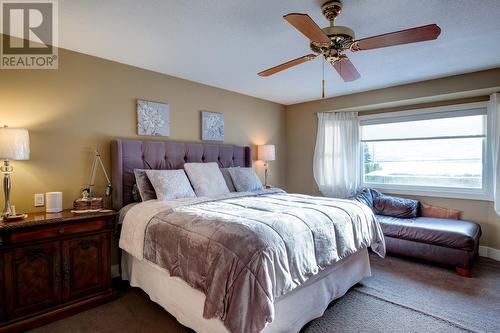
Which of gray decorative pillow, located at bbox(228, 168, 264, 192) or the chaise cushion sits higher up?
gray decorative pillow, located at bbox(228, 168, 264, 192)

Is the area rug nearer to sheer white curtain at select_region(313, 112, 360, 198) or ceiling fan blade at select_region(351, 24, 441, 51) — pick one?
sheer white curtain at select_region(313, 112, 360, 198)

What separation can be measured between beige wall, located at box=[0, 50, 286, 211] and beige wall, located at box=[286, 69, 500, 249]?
91.7 inches

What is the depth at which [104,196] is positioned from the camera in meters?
2.97

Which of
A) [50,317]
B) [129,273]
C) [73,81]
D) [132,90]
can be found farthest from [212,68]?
[50,317]

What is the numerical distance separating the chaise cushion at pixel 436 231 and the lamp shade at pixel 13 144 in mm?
4029

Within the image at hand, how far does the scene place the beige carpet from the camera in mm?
2059

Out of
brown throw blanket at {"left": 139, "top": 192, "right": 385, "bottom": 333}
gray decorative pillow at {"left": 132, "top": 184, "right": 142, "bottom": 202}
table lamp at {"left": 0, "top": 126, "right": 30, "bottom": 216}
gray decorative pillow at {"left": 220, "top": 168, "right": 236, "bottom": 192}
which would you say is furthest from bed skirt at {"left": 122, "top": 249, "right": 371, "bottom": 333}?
gray decorative pillow at {"left": 220, "top": 168, "right": 236, "bottom": 192}

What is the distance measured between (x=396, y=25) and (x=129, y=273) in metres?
3.38

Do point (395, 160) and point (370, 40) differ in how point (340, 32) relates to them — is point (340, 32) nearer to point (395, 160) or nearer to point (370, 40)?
point (370, 40)

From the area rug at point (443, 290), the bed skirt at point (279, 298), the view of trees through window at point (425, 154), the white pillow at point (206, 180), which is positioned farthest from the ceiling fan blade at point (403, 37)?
the view of trees through window at point (425, 154)

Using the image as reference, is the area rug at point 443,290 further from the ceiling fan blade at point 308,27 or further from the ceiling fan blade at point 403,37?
the ceiling fan blade at point 308,27

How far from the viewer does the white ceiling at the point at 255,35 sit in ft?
6.43

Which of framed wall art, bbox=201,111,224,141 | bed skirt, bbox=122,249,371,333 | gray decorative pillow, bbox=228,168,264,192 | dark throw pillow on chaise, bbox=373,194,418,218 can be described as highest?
framed wall art, bbox=201,111,224,141

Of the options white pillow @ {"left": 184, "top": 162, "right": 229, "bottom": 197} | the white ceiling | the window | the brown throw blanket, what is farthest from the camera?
the window
